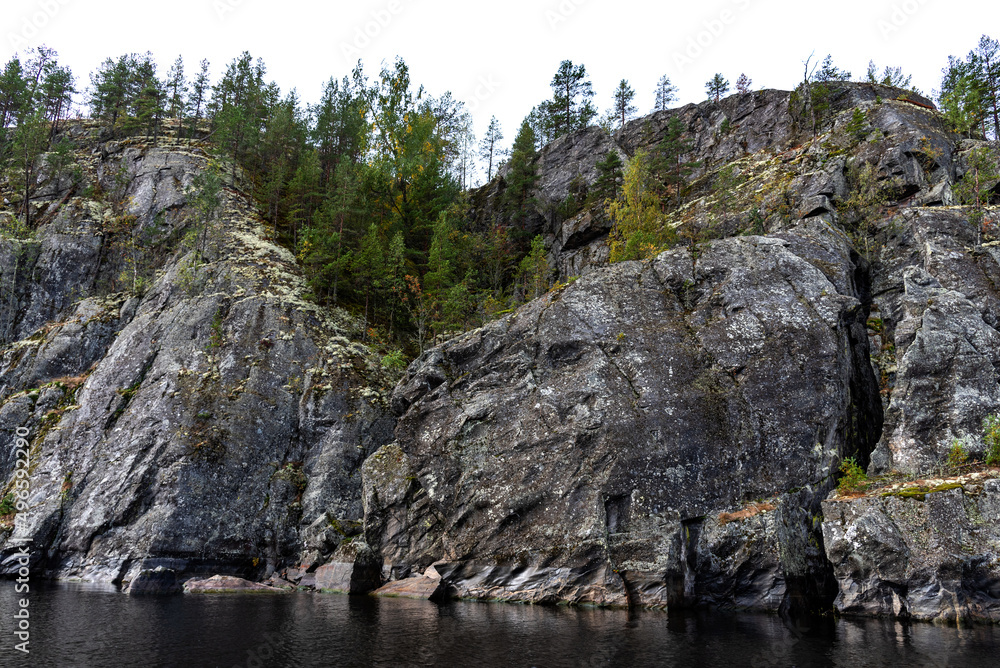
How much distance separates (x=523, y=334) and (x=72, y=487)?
111 feet

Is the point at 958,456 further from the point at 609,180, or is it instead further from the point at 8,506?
the point at 8,506

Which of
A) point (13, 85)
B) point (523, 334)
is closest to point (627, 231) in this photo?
point (523, 334)

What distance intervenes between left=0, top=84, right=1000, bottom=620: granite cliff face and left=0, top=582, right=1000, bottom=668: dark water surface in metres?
3.70

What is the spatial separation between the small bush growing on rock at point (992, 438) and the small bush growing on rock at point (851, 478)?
478 centimetres

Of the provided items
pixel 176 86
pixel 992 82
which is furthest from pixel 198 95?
pixel 992 82

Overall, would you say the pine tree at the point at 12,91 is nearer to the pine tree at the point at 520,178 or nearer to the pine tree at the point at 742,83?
the pine tree at the point at 520,178

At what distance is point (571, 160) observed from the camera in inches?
2741

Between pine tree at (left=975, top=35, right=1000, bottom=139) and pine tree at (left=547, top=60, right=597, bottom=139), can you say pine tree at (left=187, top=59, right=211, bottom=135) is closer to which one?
pine tree at (left=547, top=60, right=597, bottom=139)

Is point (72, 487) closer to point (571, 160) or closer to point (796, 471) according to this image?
point (796, 471)

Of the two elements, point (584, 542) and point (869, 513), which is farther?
point (584, 542)

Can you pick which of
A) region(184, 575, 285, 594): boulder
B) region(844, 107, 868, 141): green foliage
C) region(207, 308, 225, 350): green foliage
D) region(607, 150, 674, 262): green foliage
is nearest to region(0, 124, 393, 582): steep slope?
region(207, 308, 225, 350): green foliage

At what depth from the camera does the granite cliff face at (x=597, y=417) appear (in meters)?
26.0

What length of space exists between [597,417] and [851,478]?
12724 mm

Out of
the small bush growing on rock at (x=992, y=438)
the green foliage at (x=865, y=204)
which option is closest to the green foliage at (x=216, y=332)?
the small bush growing on rock at (x=992, y=438)
